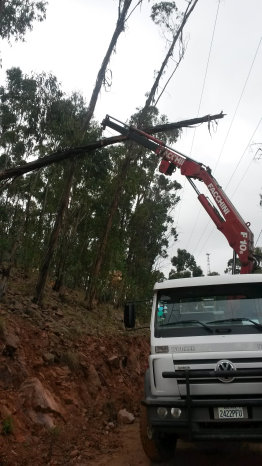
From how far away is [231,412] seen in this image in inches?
198

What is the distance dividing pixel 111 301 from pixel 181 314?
19274 millimetres

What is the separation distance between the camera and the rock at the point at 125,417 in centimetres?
852

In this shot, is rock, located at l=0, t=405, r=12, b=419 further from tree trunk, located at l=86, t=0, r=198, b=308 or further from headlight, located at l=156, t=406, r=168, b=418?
tree trunk, located at l=86, t=0, r=198, b=308

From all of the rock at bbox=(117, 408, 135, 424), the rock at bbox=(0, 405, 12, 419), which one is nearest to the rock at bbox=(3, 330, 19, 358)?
the rock at bbox=(0, 405, 12, 419)

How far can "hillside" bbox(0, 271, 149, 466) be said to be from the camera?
6453 mm

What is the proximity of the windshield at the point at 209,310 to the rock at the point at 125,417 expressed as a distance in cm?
340

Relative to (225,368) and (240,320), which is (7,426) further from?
(240,320)

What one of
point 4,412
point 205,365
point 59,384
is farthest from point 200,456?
point 59,384

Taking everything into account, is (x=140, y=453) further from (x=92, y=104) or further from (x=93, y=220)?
(x=93, y=220)

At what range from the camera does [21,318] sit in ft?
34.9

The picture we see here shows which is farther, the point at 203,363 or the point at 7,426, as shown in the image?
the point at 7,426

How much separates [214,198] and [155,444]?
23.0 feet

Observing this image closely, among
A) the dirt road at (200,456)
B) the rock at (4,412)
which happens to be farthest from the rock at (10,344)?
the dirt road at (200,456)

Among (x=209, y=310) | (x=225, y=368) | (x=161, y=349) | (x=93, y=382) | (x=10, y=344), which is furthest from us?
(x=93, y=382)
